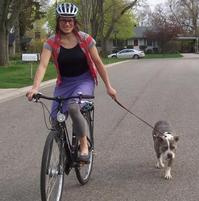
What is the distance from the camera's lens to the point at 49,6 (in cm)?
9494

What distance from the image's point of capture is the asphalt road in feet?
19.5

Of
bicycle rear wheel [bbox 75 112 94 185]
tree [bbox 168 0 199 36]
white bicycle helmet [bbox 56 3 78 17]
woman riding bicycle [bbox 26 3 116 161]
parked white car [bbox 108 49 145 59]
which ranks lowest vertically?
parked white car [bbox 108 49 145 59]

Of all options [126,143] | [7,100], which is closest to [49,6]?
[7,100]

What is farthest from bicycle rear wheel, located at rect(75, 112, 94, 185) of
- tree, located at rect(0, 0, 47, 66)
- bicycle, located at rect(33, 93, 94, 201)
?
tree, located at rect(0, 0, 47, 66)

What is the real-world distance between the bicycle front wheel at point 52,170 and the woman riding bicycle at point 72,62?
14.9 inches

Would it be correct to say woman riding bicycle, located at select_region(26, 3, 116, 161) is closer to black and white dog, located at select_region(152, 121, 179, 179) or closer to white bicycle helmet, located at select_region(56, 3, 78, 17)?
white bicycle helmet, located at select_region(56, 3, 78, 17)

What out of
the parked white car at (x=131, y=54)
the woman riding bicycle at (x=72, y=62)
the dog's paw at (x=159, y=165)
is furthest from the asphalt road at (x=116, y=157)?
the parked white car at (x=131, y=54)

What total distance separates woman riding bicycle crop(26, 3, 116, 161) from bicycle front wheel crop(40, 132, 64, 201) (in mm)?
380

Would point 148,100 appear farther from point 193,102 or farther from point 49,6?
point 49,6

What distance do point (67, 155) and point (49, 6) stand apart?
9134 cm

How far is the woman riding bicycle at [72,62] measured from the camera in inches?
215

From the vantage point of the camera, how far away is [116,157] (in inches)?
304

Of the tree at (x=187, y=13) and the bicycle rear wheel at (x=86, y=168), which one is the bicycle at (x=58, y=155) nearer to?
the bicycle rear wheel at (x=86, y=168)

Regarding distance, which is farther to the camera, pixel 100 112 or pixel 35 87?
pixel 100 112
